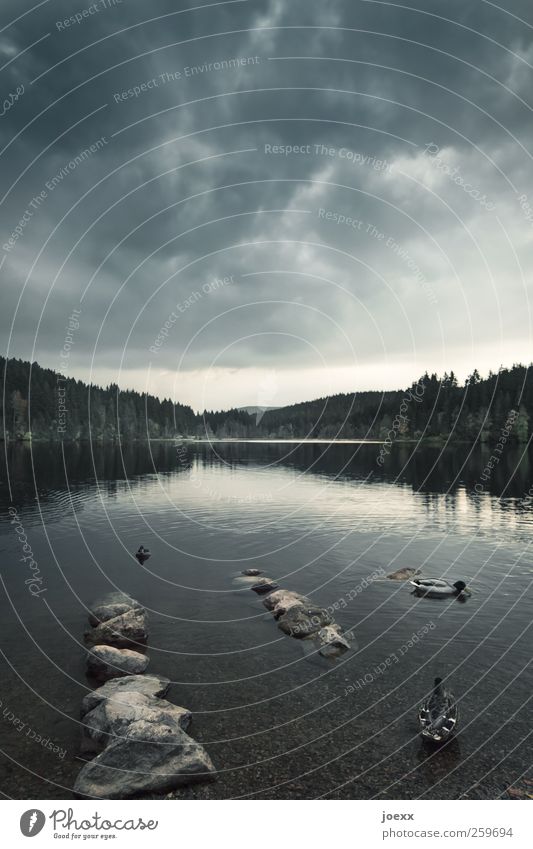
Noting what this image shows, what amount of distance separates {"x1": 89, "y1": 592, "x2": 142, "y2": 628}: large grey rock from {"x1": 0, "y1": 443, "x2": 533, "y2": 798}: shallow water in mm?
1146

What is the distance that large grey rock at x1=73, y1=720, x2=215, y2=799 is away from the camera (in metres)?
14.4

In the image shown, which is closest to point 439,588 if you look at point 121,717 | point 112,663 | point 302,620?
point 302,620

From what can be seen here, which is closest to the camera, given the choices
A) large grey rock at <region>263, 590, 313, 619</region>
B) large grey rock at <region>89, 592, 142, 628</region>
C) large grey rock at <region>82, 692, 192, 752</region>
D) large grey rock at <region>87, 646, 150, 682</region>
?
large grey rock at <region>82, 692, 192, 752</region>

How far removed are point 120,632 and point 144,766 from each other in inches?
466

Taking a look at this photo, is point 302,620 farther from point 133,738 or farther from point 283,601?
point 133,738

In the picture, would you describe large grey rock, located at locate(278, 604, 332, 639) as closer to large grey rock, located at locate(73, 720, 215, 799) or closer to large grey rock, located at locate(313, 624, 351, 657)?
large grey rock, located at locate(313, 624, 351, 657)

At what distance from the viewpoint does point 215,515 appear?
65.5 m

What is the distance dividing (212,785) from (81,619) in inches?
692

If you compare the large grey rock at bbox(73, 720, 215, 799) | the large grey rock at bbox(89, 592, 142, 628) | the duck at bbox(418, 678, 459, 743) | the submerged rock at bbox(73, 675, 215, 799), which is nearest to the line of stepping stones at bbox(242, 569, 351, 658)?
the duck at bbox(418, 678, 459, 743)

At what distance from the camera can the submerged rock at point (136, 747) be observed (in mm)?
14508

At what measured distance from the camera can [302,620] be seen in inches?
1095

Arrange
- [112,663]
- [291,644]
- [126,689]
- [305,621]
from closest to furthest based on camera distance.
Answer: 1. [126,689]
2. [112,663]
3. [291,644]
4. [305,621]
